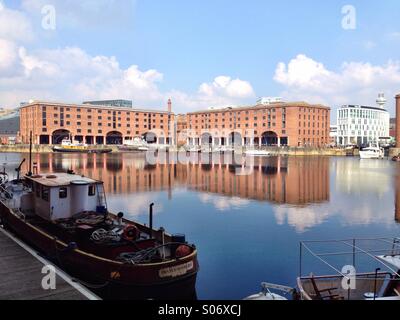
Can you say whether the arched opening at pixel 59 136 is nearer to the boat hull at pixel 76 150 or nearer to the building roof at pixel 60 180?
the boat hull at pixel 76 150

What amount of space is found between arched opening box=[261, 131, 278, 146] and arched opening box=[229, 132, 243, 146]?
1079 centimetres

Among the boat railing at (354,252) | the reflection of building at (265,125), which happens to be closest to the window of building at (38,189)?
the boat railing at (354,252)

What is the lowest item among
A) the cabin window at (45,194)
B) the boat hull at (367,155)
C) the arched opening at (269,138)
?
the boat hull at (367,155)

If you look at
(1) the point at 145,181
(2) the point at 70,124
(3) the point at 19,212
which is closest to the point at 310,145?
(2) the point at 70,124

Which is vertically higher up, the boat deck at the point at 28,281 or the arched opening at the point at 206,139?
the arched opening at the point at 206,139

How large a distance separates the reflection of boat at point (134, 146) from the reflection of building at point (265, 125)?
113 ft

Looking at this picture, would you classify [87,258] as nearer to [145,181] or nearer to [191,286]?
[191,286]

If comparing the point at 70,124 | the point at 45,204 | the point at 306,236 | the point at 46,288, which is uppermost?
the point at 70,124

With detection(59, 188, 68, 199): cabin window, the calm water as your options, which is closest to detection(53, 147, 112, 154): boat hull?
the calm water

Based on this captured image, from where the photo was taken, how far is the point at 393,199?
42.1 metres

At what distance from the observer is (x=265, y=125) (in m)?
161

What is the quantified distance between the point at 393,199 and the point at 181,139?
6341 inches

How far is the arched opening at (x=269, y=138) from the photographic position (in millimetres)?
165625

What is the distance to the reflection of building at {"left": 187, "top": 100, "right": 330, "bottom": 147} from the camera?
503 ft
